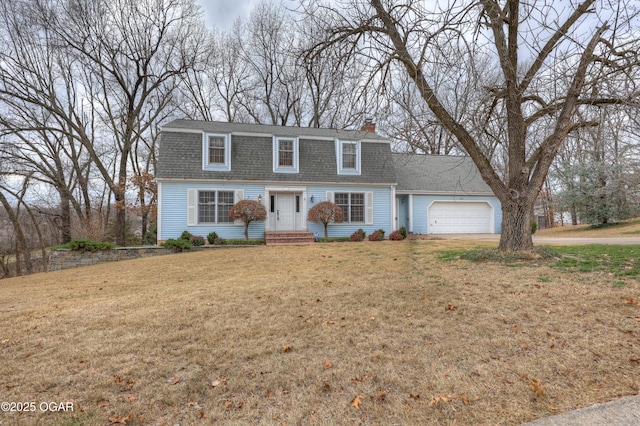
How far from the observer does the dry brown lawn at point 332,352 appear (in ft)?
7.02

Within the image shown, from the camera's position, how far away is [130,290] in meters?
6.04

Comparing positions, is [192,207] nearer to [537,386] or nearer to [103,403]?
[103,403]

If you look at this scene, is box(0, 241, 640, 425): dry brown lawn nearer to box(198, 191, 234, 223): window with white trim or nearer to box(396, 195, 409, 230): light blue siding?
box(198, 191, 234, 223): window with white trim

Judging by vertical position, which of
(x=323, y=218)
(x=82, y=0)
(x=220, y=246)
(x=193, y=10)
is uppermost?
(x=193, y=10)

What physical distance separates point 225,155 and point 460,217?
12.8 m

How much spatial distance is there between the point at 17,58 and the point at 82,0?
4275mm

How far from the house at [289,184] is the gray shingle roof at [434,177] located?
0.09 m

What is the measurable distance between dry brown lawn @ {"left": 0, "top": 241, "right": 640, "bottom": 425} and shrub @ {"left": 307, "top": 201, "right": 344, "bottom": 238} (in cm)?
837

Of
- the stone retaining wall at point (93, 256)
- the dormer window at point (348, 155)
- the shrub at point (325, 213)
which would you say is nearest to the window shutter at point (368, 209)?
the shrub at point (325, 213)

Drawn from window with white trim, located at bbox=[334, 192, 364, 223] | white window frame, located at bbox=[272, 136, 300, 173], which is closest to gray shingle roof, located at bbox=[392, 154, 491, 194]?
window with white trim, located at bbox=[334, 192, 364, 223]

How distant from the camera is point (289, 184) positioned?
14383mm

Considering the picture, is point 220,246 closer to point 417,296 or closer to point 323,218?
point 323,218

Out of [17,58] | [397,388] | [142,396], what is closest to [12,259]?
[17,58]

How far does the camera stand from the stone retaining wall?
1148cm
